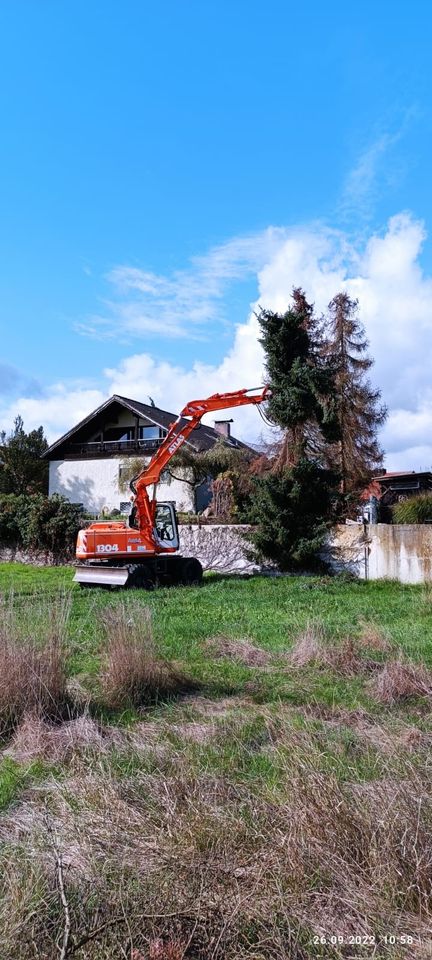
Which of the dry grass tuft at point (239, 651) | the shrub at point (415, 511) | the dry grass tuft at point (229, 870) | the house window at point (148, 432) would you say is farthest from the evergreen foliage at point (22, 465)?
the dry grass tuft at point (229, 870)

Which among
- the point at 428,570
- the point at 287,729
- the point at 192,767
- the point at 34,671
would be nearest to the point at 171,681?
the point at 34,671

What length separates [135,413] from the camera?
109ft

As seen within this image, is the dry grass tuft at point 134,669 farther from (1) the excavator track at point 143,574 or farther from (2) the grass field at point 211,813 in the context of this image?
(1) the excavator track at point 143,574

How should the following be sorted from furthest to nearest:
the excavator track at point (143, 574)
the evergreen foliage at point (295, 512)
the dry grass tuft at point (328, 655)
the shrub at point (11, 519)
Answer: the shrub at point (11, 519), the evergreen foliage at point (295, 512), the excavator track at point (143, 574), the dry grass tuft at point (328, 655)

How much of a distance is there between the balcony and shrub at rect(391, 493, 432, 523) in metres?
16.2

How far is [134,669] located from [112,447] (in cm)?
2972

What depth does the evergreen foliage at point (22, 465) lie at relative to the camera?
39.8 metres

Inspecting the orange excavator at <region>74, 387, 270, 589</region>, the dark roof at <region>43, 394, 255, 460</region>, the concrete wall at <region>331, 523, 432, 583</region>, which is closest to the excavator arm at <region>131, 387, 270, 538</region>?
the orange excavator at <region>74, 387, 270, 589</region>

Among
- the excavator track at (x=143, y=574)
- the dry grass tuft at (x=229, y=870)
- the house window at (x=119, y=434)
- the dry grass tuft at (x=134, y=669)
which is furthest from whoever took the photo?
the house window at (x=119, y=434)

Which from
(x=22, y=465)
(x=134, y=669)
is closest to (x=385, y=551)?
(x=134, y=669)

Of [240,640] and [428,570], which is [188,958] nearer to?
[240,640]

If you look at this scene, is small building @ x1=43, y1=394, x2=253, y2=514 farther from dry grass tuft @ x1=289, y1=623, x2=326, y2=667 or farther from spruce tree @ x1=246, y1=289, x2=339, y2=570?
dry grass tuft @ x1=289, y1=623, x2=326, y2=667

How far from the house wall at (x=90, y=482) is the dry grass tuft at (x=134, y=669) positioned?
89.2 ft

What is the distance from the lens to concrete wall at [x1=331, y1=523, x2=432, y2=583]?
1662 centimetres
